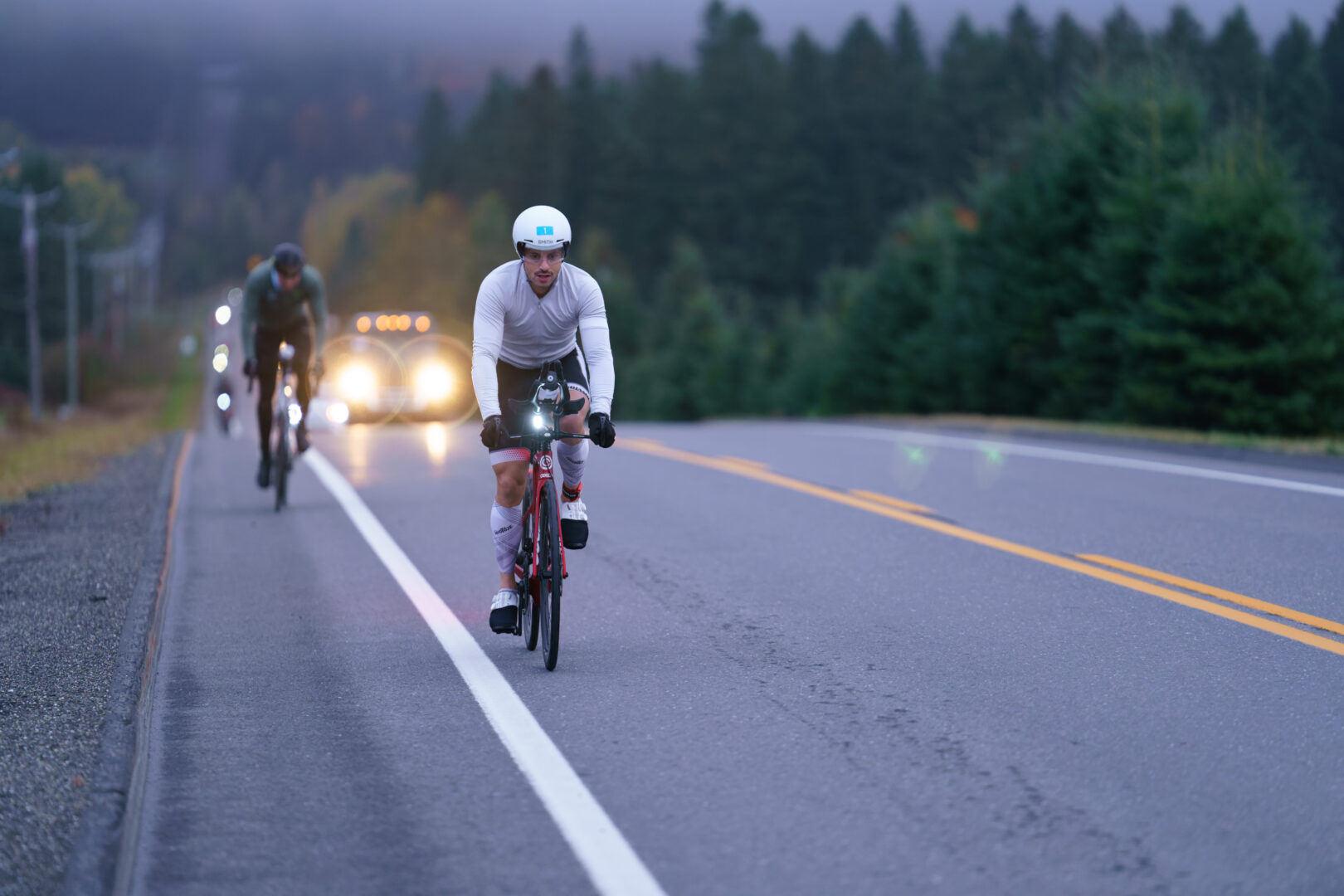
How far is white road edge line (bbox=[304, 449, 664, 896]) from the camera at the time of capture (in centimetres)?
458

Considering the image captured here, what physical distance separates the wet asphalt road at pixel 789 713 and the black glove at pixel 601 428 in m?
1.04


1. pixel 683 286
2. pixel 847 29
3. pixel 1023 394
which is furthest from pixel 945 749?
pixel 847 29

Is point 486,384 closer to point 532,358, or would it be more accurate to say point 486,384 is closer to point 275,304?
point 532,358

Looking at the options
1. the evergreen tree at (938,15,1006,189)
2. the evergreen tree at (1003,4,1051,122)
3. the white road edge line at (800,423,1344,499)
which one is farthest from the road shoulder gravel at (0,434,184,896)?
the evergreen tree at (938,15,1006,189)

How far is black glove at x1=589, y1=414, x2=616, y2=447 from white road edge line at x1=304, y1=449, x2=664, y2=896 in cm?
114

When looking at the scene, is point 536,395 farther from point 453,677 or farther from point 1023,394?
point 1023,394

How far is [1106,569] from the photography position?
372 inches

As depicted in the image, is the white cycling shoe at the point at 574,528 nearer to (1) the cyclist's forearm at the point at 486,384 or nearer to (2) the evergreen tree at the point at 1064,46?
(1) the cyclist's forearm at the point at 486,384

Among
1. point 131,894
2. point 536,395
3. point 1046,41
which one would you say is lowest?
point 131,894

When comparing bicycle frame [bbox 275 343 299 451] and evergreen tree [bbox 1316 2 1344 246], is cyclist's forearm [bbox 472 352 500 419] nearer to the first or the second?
bicycle frame [bbox 275 343 299 451]

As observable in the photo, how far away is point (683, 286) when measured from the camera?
3031 inches

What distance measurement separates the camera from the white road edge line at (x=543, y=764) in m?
4.58

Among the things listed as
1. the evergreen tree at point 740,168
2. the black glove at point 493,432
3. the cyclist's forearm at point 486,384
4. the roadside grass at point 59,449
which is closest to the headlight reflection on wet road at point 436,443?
the roadside grass at point 59,449

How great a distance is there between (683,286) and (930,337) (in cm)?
3636
